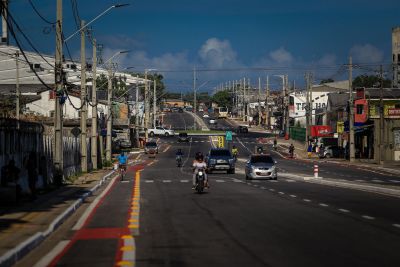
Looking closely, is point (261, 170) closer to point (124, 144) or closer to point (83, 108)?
point (83, 108)

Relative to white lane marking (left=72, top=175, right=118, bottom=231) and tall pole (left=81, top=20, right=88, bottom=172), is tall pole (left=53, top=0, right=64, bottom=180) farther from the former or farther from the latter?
tall pole (left=81, top=20, right=88, bottom=172)

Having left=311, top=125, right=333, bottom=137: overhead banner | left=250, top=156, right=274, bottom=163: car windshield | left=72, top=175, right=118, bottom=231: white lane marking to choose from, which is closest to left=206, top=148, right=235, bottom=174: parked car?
left=250, top=156, right=274, bottom=163: car windshield

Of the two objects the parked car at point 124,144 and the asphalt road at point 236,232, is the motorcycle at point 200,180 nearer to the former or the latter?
the asphalt road at point 236,232

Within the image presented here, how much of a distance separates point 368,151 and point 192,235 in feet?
271

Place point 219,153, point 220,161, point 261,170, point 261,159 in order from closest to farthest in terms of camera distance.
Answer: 1. point 261,170
2. point 261,159
3. point 220,161
4. point 219,153

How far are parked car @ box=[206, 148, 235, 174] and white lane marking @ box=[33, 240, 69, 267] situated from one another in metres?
41.7

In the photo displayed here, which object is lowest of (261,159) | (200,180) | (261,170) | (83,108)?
(261,170)

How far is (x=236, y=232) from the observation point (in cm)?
1638

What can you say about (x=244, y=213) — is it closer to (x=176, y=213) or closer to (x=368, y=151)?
(x=176, y=213)

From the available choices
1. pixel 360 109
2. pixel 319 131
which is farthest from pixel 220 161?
pixel 319 131

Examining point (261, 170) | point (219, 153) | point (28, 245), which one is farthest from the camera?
point (219, 153)

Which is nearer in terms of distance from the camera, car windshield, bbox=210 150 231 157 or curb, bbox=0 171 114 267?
curb, bbox=0 171 114 267

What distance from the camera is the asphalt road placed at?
12.3m

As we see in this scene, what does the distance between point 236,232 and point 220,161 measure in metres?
40.4
